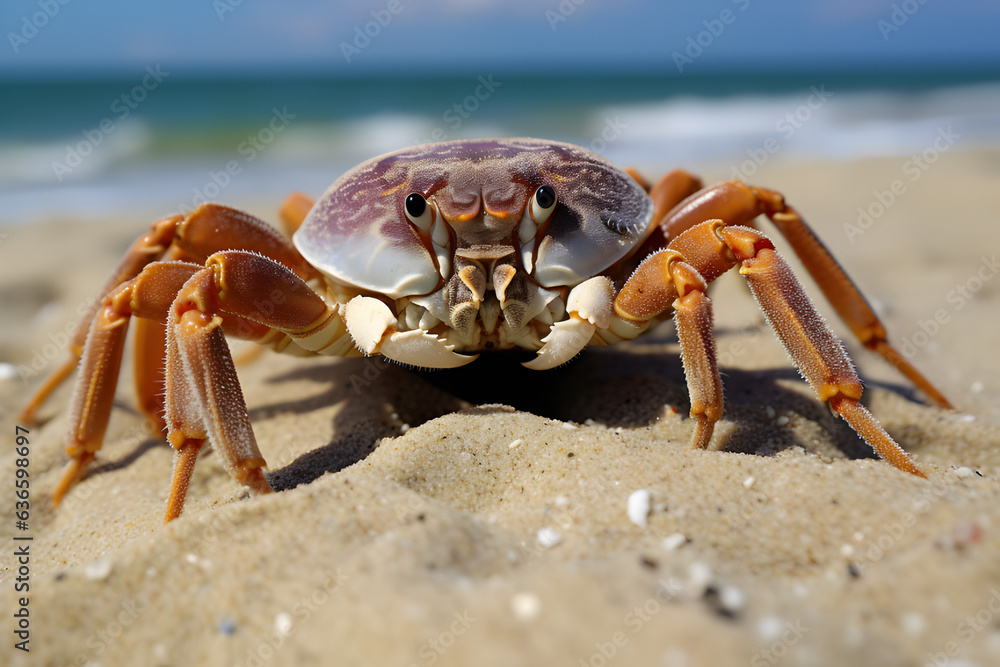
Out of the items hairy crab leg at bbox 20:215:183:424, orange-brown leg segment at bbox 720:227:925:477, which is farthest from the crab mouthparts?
hairy crab leg at bbox 20:215:183:424

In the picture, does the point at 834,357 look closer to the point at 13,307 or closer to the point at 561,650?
the point at 561,650

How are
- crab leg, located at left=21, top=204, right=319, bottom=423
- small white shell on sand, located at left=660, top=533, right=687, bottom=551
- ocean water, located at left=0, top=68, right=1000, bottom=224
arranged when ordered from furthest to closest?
ocean water, located at left=0, top=68, right=1000, bottom=224 < crab leg, located at left=21, top=204, right=319, bottom=423 < small white shell on sand, located at left=660, top=533, right=687, bottom=551

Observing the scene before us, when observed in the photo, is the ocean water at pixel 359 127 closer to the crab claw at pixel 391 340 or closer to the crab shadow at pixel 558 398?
the crab shadow at pixel 558 398

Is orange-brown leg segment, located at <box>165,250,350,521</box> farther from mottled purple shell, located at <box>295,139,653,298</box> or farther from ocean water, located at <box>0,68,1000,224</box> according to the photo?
ocean water, located at <box>0,68,1000,224</box>

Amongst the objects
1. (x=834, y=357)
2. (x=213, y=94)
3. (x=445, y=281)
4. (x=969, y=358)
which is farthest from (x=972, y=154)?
(x=213, y=94)

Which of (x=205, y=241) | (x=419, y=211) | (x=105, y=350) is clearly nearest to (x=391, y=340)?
(x=419, y=211)

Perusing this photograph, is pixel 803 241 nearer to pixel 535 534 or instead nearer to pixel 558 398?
pixel 558 398
